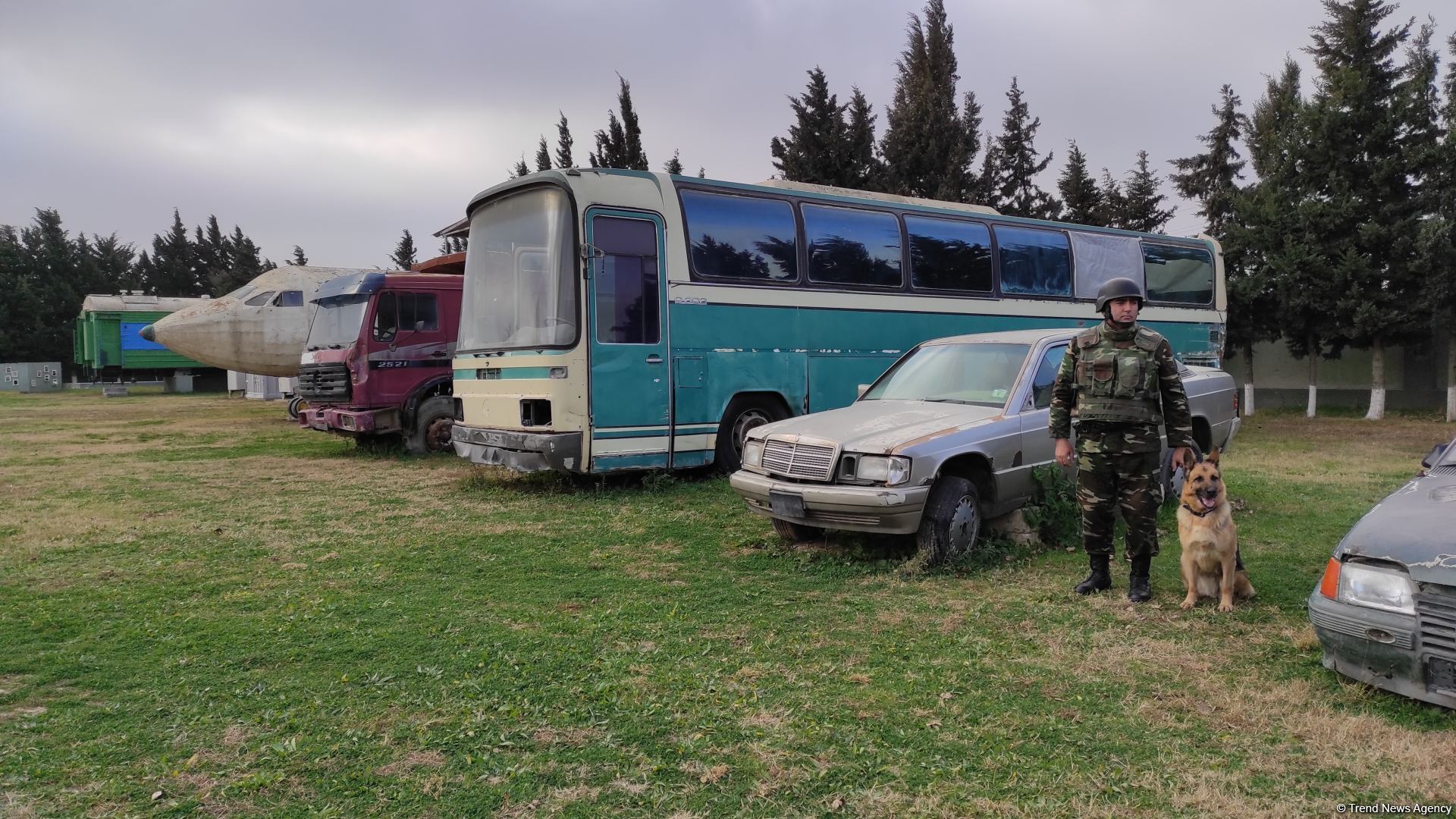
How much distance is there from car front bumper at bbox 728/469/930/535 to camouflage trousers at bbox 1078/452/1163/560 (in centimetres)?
98

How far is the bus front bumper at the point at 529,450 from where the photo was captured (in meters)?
8.85

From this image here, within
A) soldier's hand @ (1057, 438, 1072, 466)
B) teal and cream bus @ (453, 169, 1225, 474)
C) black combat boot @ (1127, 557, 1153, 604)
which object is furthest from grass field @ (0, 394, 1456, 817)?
teal and cream bus @ (453, 169, 1225, 474)

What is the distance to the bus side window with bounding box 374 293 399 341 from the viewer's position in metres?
13.2

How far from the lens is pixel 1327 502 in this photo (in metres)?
8.19

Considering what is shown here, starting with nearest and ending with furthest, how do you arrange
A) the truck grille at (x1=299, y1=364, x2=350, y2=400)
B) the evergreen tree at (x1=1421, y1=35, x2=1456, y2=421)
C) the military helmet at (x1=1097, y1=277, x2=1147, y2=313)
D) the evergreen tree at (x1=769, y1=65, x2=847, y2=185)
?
1. the military helmet at (x1=1097, y1=277, x2=1147, y2=313)
2. the truck grille at (x1=299, y1=364, x2=350, y2=400)
3. the evergreen tree at (x1=1421, y1=35, x2=1456, y2=421)
4. the evergreen tree at (x1=769, y1=65, x2=847, y2=185)

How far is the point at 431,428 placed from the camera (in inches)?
531

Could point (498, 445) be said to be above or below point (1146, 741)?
above

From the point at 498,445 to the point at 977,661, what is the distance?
633 centimetres

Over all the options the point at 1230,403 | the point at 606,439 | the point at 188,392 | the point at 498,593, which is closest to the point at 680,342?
the point at 606,439

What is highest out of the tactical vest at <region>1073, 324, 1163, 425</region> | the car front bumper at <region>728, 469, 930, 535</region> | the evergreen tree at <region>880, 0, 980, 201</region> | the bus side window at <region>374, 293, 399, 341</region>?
the evergreen tree at <region>880, 0, 980, 201</region>

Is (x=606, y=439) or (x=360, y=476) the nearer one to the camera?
(x=606, y=439)

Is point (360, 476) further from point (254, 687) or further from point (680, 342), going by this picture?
point (254, 687)

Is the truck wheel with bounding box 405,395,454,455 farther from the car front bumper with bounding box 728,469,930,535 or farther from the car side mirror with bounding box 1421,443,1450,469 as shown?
the car side mirror with bounding box 1421,443,1450,469

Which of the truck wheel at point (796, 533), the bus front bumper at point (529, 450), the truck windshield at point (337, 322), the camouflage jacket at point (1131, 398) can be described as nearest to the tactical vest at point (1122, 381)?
the camouflage jacket at point (1131, 398)
